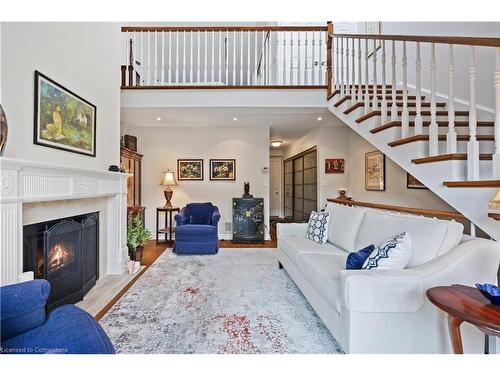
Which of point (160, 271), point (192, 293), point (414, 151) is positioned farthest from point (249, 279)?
point (414, 151)

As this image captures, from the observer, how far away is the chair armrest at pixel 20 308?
1.14m

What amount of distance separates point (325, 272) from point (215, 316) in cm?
97

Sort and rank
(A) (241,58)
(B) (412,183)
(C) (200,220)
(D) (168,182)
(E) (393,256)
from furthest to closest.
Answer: (D) (168,182), (C) (200,220), (A) (241,58), (B) (412,183), (E) (393,256)

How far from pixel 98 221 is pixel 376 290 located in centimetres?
285

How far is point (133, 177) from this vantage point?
503 centimetres

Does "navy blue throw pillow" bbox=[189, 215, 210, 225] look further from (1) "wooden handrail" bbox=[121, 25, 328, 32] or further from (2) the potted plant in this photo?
(1) "wooden handrail" bbox=[121, 25, 328, 32]

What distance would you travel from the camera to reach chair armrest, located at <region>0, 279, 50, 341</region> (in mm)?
1140

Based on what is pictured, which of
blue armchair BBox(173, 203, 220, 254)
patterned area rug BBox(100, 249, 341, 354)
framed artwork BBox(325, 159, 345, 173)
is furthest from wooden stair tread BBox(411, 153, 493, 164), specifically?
framed artwork BBox(325, 159, 345, 173)

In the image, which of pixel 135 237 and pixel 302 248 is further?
pixel 135 237

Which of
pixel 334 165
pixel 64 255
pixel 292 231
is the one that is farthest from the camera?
pixel 334 165

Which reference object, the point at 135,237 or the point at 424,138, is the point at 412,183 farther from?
the point at 135,237

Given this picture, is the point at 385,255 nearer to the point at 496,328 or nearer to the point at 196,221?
the point at 496,328

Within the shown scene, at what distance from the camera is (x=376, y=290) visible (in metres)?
1.44

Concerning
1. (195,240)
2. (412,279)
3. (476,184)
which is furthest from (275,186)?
(412,279)
